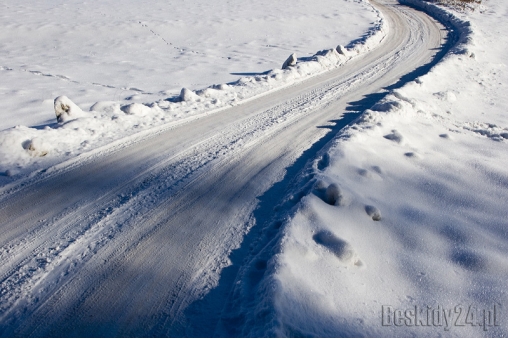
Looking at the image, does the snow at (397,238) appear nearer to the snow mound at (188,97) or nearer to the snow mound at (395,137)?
the snow mound at (395,137)

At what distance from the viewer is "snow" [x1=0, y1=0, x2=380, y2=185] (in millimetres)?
5582

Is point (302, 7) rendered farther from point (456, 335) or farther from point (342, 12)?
point (456, 335)

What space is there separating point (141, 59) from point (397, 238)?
10.3 metres

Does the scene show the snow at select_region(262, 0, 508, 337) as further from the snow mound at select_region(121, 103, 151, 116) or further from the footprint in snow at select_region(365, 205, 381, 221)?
the snow mound at select_region(121, 103, 151, 116)

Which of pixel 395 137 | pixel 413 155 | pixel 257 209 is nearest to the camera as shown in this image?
pixel 257 209

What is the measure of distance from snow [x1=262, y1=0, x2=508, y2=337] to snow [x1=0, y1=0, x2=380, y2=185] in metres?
3.06

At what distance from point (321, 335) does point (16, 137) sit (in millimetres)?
4298

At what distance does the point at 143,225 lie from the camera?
11.2ft

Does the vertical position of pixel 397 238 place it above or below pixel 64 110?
above

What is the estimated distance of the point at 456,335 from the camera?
8.12 ft

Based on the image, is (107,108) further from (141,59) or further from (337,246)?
(141,59)

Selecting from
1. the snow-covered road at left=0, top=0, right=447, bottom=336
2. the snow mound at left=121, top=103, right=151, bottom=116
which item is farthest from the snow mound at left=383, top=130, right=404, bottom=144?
the snow mound at left=121, top=103, right=151, bottom=116

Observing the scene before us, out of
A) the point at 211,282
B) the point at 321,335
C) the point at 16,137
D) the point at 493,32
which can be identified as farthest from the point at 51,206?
the point at 493,32

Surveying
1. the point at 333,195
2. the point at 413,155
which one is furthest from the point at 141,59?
the point at 333,195
